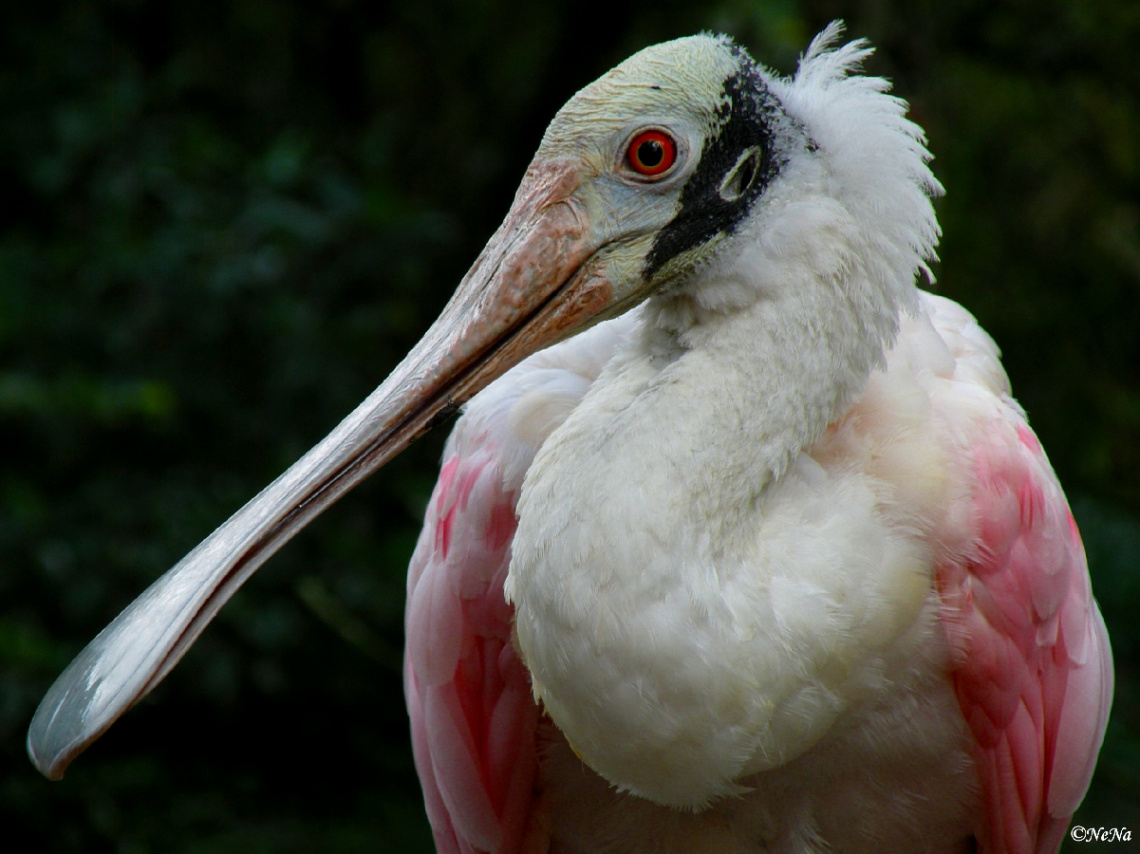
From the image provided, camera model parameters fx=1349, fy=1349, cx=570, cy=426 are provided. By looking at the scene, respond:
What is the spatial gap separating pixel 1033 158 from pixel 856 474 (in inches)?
156

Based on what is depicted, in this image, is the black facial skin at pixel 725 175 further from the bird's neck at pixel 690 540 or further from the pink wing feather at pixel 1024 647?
the pink wing feather at pixel 1024 647

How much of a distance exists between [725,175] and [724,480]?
1.51 ft

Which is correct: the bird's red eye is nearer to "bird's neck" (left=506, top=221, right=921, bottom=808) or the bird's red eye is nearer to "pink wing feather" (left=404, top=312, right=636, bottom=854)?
"bird's neck" (left=506, top=221, right=921, bottom=808)

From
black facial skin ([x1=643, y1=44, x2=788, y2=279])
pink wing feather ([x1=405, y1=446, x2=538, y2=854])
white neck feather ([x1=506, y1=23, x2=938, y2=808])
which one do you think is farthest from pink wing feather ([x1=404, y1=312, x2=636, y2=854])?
black facial skin ([x1=643, y1=44, x2=788, y2=279])

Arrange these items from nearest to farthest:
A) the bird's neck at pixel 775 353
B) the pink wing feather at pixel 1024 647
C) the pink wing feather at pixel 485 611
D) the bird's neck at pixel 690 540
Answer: the bird's neck at pixel 690 540 → the bird's neck at pixel 775 353 → the pink wing feather at pixel 1024 647 → the pink wing feather at pixel 485 611

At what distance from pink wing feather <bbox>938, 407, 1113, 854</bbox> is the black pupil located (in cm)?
71

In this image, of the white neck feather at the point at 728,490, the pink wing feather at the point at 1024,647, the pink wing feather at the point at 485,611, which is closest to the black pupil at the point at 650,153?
the white neck feather at the point at 728,490

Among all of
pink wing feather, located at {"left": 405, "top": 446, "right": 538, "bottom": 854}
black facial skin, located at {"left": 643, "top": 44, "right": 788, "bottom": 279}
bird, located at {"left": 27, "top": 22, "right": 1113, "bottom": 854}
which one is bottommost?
pink wing feather, located at {"left": 405, "top": 446, "right": 538, "bottom": 854}

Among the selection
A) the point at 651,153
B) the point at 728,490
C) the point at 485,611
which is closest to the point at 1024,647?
the point at 728,490

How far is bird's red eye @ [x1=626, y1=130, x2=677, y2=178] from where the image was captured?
6.30ft

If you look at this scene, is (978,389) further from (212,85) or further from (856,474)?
(212,85)

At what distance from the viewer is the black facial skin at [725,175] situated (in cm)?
195

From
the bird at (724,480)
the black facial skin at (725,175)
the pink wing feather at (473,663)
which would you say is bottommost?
the pink wing feather at (473,663)

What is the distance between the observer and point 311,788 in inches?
173
